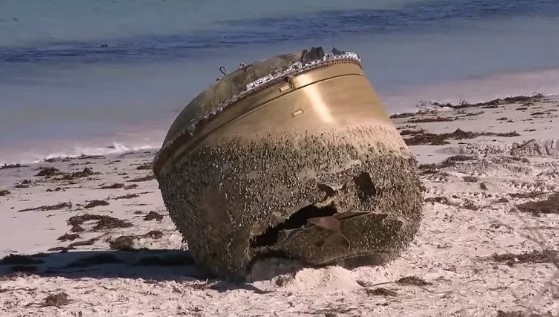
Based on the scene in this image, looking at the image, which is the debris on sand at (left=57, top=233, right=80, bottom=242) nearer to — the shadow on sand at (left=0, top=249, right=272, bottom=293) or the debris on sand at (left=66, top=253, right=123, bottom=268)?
the shadow on sand at (left=0, top=249, right=272, bottom=293)

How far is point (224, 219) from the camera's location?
5262 millimetres

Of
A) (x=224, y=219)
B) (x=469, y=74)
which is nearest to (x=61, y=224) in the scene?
(x=224, y=219)

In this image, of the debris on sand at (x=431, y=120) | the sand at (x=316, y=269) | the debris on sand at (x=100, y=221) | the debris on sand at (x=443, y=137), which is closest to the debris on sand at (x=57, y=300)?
the sand at (x=316, y=269)

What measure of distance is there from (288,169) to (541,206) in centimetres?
259

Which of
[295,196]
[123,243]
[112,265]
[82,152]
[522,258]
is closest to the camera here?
[295,196]

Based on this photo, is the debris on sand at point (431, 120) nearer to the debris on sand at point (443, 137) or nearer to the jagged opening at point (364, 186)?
the debris on sand at point (443, 137)

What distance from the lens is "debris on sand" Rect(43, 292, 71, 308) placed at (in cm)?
524

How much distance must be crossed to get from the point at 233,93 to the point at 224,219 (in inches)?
27.1

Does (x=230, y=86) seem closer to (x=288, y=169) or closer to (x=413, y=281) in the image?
(x=288, y=169)

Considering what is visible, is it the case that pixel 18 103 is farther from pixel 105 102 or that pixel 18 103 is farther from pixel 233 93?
pixel 233 93

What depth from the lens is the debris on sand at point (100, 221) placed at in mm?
7586

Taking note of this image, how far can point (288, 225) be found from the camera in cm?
539

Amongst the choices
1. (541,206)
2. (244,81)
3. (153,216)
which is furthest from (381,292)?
(153,216)

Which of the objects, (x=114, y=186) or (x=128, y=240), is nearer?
(x=128, y=240)
